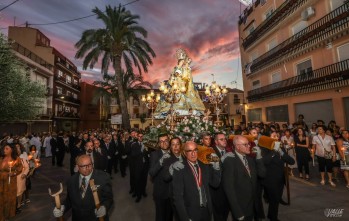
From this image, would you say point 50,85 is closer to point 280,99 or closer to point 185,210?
point 280,99

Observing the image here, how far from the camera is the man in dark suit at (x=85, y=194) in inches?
115

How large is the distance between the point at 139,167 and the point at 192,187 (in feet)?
13.9

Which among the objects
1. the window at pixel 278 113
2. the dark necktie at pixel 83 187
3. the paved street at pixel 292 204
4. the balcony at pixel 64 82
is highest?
the balcony at pixel 64 82

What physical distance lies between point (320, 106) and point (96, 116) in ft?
136

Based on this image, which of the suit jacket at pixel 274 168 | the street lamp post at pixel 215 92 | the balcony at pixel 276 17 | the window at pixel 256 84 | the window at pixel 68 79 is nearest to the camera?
the suit jacket at pixel 274 168

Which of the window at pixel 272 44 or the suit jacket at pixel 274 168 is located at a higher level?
the window at pixel 272 44

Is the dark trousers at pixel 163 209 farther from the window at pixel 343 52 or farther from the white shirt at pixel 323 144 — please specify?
the window at pixel 343 52

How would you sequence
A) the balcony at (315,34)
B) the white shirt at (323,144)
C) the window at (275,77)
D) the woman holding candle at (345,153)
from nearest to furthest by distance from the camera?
the woman holding candle at (345,153) < the white shirt at (323,144) < the balcony at (315,34) < the window at (275,77)

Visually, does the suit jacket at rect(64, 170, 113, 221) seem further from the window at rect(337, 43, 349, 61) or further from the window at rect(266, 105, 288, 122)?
the window at rect(266, 105, 288, 122)

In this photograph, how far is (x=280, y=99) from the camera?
70.1 ft

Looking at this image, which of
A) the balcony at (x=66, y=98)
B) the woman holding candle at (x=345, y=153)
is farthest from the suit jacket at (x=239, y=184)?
the balcony at (x=66, y=98)

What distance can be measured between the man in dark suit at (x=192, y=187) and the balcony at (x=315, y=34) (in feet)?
54.0

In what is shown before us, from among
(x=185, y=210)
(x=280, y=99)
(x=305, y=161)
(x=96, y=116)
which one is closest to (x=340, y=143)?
(x=305, y=161)

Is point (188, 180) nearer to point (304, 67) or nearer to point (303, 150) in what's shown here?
point (303, 150)
